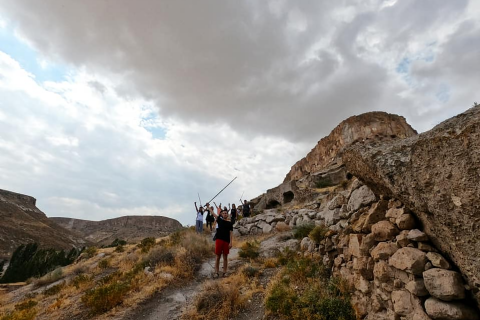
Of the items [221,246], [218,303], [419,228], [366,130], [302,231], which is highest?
[366,130]

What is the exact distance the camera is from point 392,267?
12.0 ft

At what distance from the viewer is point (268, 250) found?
1030cm

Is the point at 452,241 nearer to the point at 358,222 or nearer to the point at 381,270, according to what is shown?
the point at 381,270

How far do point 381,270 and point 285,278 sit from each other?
9.15ft

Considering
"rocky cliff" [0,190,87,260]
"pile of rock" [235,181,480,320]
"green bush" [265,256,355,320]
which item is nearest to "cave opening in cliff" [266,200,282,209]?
"green bush" [265,256,355,320]

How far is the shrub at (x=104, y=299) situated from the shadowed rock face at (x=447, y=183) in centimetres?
700

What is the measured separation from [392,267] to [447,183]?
1508 mm

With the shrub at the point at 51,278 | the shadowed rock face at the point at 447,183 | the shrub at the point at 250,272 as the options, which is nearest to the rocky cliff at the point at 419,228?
the shadowed rock face at the point at 447,183

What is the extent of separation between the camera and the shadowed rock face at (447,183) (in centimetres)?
270

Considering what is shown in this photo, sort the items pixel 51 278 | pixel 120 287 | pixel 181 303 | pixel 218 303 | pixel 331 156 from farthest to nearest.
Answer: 1. pixel 331 156
2. pixel 51 278
3. pixel 120 287
4. pixel 181 303
5. pixel 218 303

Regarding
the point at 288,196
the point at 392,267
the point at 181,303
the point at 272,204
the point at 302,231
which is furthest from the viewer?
the point at 272,204

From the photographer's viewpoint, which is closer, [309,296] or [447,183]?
[447,183]

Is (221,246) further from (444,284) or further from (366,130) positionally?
(366,130)

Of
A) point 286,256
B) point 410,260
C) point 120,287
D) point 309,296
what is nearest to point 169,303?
point 120,287
